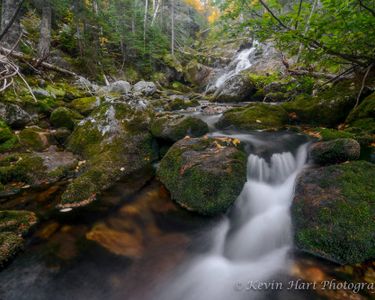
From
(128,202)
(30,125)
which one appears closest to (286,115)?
(128,202)

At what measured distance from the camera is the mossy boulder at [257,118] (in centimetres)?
694

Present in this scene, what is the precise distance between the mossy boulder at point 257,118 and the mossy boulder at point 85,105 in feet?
15.3

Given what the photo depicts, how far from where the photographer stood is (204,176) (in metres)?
3.69

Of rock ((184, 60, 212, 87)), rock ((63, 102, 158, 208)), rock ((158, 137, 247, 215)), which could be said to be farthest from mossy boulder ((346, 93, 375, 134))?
rock ((184, 60, 212, 87))

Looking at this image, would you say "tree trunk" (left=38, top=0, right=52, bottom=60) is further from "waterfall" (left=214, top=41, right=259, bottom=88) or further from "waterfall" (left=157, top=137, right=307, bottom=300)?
"waterfall" (left=214, top=41, right=259, bottom=88)

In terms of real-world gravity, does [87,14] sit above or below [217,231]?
above

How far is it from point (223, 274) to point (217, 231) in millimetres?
707

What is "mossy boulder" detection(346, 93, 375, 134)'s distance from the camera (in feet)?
17.2

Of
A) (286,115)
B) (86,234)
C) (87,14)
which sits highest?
(87,14)

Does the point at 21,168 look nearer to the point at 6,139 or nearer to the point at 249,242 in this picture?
the point at 6,139

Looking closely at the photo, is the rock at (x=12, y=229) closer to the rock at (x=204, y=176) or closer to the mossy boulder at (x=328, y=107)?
the rock at (x=204, y=176)

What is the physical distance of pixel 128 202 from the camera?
4.05 m

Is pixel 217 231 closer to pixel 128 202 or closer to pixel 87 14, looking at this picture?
pixel 128 202

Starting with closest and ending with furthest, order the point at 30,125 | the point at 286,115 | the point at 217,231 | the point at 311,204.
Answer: the point at 311,204
the point at 217,231
the point at 30,125
the point at 286,115
